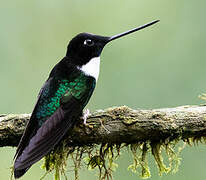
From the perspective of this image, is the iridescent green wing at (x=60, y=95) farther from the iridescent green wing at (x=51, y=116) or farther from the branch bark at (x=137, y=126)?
the branch bark at (x=137, y=126)

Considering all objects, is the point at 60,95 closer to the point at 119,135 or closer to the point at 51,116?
the point at 51,116

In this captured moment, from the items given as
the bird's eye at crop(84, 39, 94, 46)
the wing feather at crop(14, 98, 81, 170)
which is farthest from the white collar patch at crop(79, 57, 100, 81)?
the wing feather at crop(14, 98, 81, 170)

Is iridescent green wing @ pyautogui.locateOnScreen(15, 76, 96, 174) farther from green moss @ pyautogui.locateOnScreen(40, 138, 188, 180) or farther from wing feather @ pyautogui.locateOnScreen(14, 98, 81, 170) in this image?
green moss @ pyautogui.locateOnScreen(40, 138, 188, 180)

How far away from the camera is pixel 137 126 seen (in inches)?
165

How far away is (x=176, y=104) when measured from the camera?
287 inches

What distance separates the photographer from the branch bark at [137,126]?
4199mm

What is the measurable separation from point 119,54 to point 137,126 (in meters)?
4.17

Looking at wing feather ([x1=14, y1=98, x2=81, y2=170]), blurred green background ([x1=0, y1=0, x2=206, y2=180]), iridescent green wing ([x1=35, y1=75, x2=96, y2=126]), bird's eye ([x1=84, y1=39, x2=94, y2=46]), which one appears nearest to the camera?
wing feather ([x1=14, y1=98, x2=81, y2=170])

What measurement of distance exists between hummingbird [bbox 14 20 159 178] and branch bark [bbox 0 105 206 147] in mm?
200

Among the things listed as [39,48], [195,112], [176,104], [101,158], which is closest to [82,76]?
[101,158]

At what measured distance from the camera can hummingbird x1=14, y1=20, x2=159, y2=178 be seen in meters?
4.19

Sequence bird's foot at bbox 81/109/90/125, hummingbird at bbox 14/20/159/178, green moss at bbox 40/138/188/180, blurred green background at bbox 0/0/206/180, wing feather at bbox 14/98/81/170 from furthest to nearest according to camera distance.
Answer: blurred green background at bbox 0/0/206/180
green moss at bbox 40/138/188/180
bird's foot at bbox 81/109/90/125
hummingbird at bbox 14/20/159/178
wing feather at bbox 14/98/81/170

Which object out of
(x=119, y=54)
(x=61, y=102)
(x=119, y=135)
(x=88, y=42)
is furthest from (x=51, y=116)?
(x=119, y=54)

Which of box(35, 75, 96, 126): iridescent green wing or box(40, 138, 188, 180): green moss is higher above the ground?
box(35, 75, 96, 126): iridescent green wing
